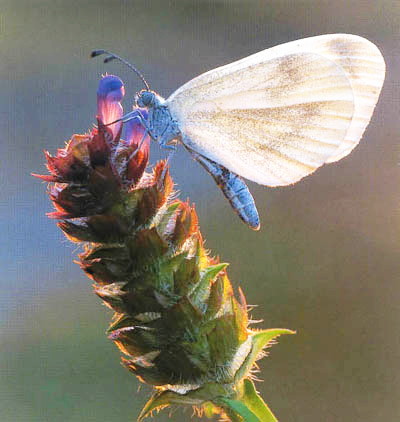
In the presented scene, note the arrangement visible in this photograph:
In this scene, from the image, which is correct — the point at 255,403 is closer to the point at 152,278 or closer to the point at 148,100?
the point at 152,278

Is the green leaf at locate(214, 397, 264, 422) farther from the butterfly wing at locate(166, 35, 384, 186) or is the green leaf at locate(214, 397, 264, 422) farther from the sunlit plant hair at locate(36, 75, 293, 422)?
the butterfly wing at locate(166, 35, 384, 186)

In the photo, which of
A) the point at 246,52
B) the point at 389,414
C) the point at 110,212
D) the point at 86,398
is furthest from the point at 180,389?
the point at 246,52

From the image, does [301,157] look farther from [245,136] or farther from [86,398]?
[86,398]

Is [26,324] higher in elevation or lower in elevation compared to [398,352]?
higher

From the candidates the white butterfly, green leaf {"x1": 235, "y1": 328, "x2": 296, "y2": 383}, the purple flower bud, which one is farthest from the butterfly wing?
green leaf {"x1": 235, "y1": 328, "x2": 296, "y2": 383}

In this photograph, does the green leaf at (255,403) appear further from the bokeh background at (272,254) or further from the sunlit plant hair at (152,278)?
the bokeh background at (272,254)

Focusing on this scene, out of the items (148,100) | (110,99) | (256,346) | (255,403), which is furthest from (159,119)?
(255,403)
